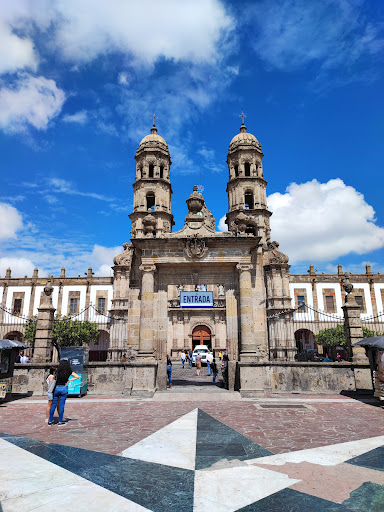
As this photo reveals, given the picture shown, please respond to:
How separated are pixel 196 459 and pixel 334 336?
107 ft

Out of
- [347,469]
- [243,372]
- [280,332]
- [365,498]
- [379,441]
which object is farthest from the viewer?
[280,332]

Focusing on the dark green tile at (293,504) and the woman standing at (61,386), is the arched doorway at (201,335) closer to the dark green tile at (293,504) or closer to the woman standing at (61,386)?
the woman standing at (61,386)

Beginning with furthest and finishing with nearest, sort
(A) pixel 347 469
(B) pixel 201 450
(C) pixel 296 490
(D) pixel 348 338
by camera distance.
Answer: (D) pixel 348 338
(B) pixel 201 450
(A) pixel 347 469
(C) pixel 296 490

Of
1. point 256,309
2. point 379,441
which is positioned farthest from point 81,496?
point 256,309

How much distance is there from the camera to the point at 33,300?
3906 centimetres

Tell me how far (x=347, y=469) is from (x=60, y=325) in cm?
3195

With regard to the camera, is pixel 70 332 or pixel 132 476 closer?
pixel 132 476

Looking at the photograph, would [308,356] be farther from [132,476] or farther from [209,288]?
[132,476]

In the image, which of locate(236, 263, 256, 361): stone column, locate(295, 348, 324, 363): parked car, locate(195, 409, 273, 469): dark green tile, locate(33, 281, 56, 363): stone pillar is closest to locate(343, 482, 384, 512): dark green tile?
locate(195, 409, 273, 469): dark green tile

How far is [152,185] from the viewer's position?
125ft

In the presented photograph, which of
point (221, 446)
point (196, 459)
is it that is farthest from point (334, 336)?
point (196, 459)

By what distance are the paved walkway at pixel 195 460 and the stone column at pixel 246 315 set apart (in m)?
3.05

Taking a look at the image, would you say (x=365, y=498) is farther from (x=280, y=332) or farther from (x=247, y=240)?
(x=280, y=332)

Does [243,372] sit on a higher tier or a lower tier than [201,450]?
higher
